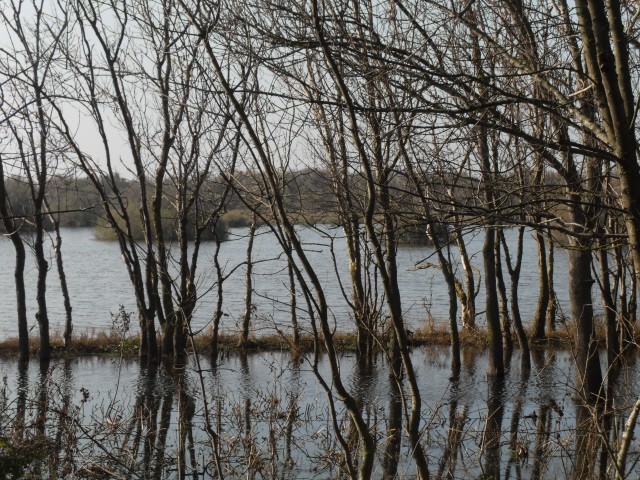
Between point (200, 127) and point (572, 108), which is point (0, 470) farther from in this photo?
point (200, 127)

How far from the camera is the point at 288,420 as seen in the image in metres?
9.27

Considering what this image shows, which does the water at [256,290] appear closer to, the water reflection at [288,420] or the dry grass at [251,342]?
the dry grass at [251,342]

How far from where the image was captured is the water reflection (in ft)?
23.4

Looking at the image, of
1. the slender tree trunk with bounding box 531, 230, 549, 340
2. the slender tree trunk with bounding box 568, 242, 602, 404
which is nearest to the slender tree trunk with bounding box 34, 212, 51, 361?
the slender tree trunk with bounding box 568, 242, 602, 404

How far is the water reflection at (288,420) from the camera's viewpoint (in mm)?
7137

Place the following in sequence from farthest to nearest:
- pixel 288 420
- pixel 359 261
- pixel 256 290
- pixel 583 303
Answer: pixel 256 290 → pixel 359 261 → pixel 583 303 → pixel 288 420

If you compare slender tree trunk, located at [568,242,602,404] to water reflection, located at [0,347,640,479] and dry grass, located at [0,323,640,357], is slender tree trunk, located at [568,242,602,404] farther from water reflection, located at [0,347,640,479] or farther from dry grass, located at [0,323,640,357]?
dry grass, located at [0,323,640,357]

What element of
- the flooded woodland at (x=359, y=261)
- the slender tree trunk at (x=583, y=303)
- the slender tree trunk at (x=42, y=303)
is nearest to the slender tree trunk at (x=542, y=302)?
the flooded woodland at (x=359, y=261)

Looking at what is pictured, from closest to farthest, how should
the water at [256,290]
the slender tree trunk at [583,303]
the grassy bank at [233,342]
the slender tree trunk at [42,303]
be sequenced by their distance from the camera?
the slender tree trunk at [583,303], the slender tree trunk at [42,303], the grassy bank at [233,342], the water at [256,290]

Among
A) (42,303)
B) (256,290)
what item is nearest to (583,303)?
(42,303)

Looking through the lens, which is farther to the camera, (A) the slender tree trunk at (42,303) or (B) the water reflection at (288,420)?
(A) the slender tree trunk at (42,303)

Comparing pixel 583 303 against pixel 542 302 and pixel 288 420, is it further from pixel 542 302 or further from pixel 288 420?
pixel 542 302

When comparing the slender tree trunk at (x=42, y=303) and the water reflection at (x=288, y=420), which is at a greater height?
the slender tree trunk at (x=42, y=303)

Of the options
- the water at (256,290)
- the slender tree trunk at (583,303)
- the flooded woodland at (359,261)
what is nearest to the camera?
the flooded woodland at (359,261)
